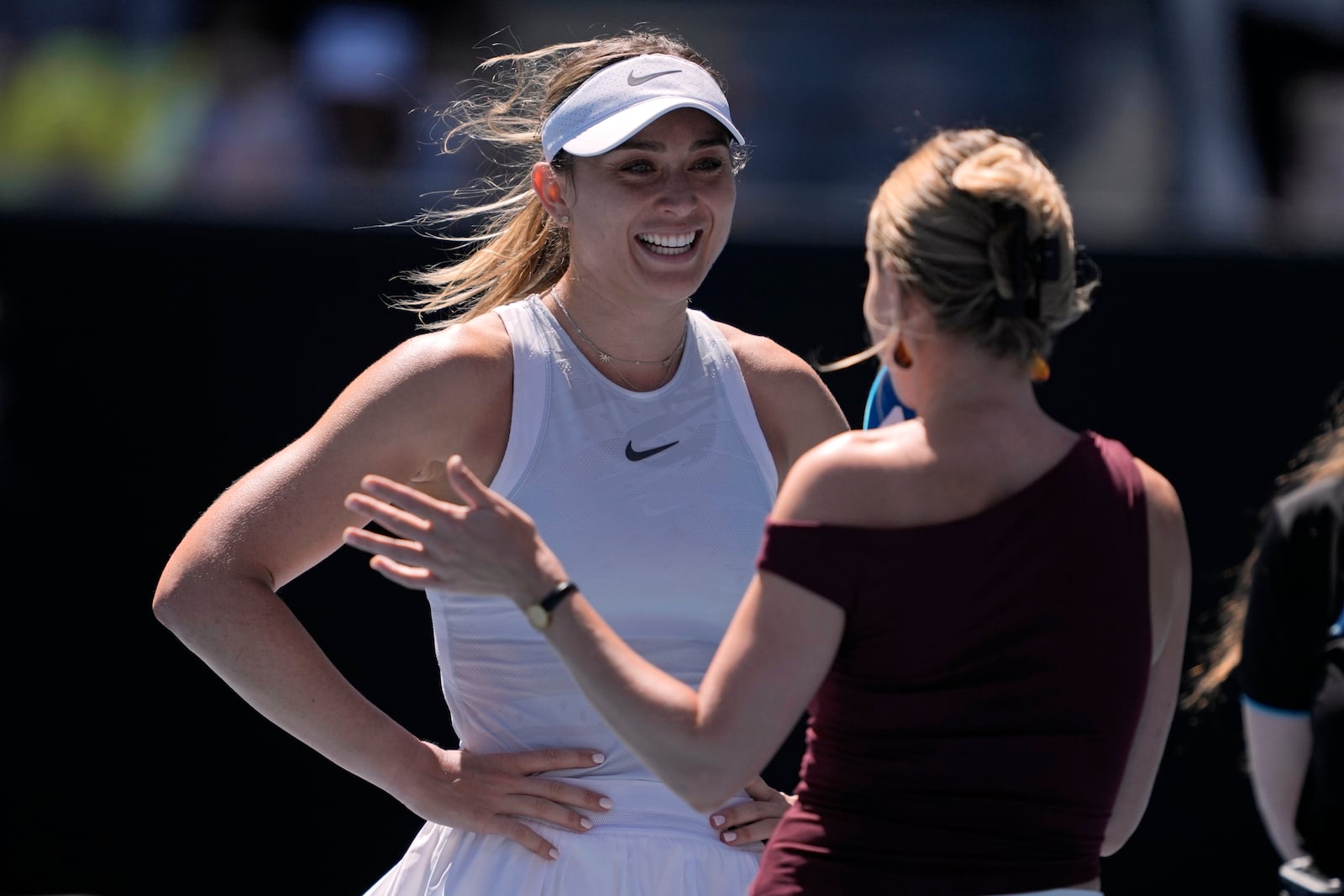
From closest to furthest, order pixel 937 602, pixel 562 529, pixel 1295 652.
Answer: pixel 937 602, pixel 562 529, pixel 1295 652

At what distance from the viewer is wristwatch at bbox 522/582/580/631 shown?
1.45 metres

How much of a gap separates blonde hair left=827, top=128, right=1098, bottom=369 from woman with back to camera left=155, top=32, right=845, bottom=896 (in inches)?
23.4

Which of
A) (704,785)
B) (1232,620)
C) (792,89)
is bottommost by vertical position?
(1232,620)

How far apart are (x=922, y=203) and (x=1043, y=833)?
591 millimetres

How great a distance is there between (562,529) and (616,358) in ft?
0.96

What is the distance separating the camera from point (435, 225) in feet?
11.1

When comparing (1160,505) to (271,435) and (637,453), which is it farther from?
(271,435)

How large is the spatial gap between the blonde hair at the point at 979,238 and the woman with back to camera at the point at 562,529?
593 millimetres

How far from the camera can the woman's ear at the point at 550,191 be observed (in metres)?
2.15

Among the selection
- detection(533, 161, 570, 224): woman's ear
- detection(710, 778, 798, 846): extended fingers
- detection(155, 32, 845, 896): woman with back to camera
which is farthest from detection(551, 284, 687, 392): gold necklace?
detection(710, 778, 798, 846): extended fingers

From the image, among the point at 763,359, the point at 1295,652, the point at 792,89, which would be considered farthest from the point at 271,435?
the point at 792,89

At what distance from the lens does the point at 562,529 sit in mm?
1915

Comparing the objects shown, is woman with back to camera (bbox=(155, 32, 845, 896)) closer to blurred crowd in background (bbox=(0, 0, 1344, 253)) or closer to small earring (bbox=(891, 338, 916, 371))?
small earring (bbox=(891, 338, 916, 371))

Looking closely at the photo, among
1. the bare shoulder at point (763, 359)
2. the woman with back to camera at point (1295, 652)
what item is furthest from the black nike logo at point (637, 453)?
the woman with back to camera at point (1295, 652)
